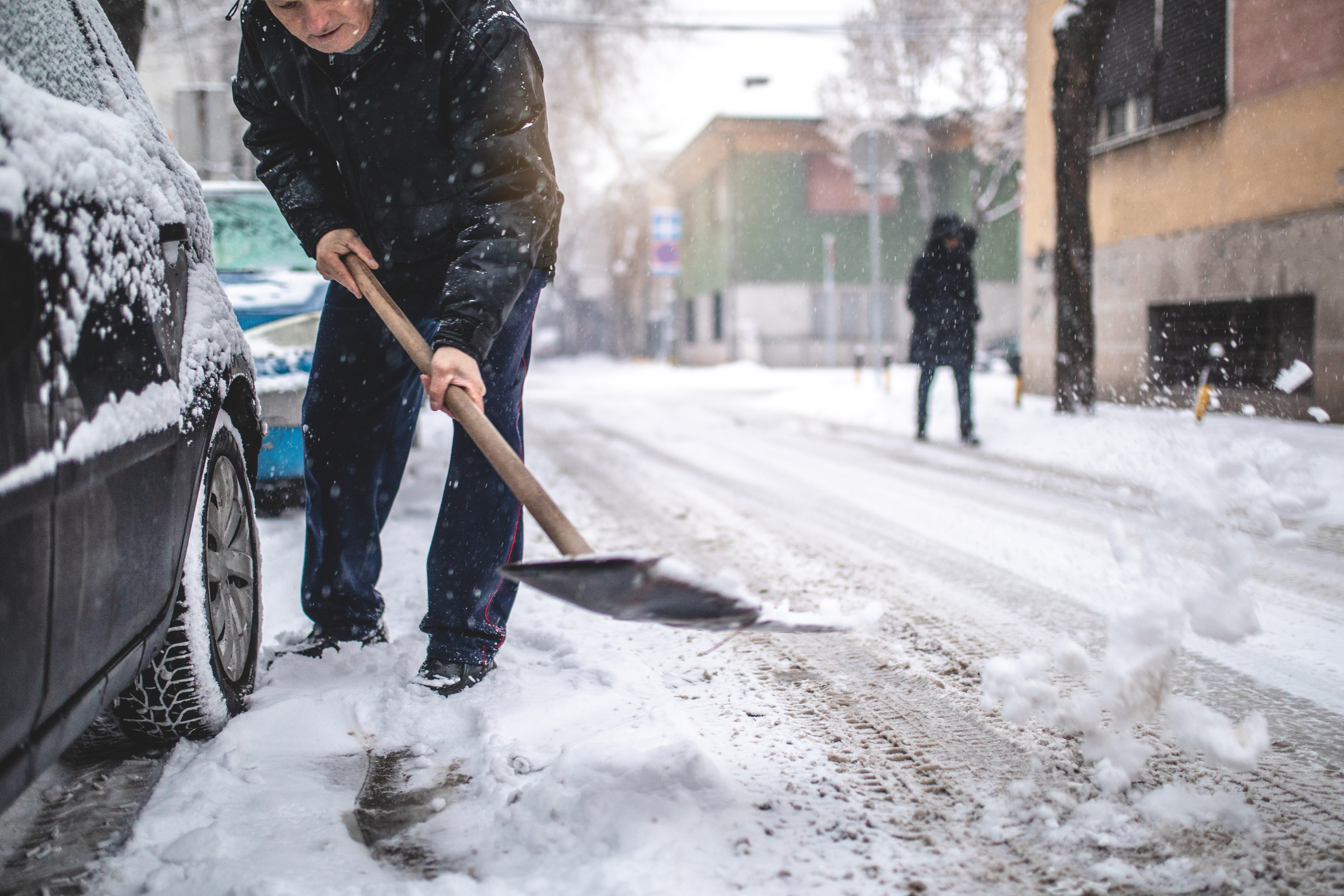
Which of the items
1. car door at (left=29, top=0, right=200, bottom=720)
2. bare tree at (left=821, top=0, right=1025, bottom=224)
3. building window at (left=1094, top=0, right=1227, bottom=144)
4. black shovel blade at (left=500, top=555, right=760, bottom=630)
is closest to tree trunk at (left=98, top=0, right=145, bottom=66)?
car door at (left=29, top=0, right=200, bottom=720)

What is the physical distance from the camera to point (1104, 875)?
146 cm

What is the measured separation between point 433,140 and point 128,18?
3.92 meters

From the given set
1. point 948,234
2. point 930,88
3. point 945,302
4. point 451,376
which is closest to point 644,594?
point 451,376

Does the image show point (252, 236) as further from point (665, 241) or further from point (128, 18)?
point (665, 241)

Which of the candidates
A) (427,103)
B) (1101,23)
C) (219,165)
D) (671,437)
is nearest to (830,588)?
(427,103)

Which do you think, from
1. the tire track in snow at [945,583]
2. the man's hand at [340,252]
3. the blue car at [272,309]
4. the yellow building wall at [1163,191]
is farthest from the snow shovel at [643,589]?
the yellow building wall at [1163,191]

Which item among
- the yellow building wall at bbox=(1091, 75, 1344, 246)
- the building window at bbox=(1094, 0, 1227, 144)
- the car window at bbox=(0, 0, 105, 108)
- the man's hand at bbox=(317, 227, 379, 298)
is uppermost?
the building window at bbox=(1094, 0, 1227, 144)

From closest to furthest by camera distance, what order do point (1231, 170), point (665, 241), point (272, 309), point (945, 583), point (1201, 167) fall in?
point (945, 583) → point (272, 309) → point (1231, 170) → point (1201, 167) → point (665, 241)

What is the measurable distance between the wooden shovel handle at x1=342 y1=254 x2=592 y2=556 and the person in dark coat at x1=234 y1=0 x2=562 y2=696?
0.04 meters

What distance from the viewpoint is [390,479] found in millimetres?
2602

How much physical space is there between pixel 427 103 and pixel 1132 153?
10850 mm

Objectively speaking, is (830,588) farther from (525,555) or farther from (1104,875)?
(1104,875)

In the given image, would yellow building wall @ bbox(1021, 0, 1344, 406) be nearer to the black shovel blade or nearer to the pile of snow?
the pile of snow

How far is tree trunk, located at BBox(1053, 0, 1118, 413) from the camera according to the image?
9180mm
